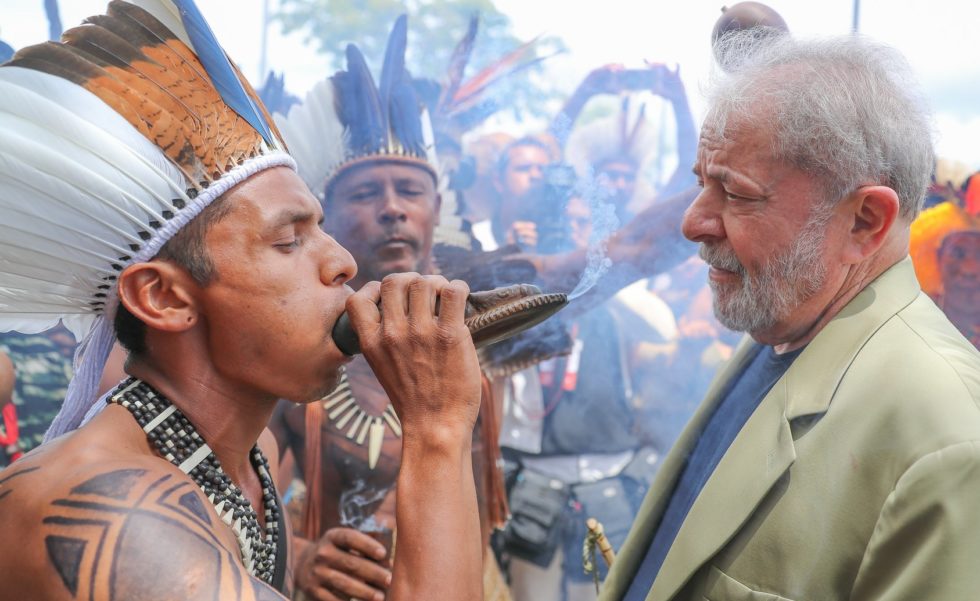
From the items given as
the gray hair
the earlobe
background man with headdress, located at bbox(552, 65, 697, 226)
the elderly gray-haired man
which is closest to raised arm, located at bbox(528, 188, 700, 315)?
background man with headdress, located at bbox(552, 65, 697, 226)

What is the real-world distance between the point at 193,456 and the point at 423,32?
132 inches

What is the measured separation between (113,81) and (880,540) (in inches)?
73.5

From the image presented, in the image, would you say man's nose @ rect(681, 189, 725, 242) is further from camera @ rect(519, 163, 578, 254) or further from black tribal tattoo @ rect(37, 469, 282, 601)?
camera @ rect(519, 163, 578, 254)

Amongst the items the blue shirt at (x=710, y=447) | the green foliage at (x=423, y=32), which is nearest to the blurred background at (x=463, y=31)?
the green foliage at (x=423, y=32)

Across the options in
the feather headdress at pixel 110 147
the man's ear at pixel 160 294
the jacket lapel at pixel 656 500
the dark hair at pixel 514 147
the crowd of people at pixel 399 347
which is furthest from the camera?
the dark hair at pixel 514 147

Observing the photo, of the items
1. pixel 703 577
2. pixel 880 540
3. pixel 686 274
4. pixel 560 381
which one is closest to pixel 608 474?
pixel 560 381

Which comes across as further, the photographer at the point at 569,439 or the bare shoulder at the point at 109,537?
the photographer at the point at 569,439

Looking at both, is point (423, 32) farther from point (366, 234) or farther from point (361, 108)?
point (366, 234)

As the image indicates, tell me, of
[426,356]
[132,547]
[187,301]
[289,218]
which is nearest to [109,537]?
[132,547]

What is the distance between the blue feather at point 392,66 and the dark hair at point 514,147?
2.45ft

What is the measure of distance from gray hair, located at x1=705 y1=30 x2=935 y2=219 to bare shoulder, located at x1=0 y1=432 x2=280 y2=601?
1.65 m

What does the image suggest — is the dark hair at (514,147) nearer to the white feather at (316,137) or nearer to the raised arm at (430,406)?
the white feather at (316,137)

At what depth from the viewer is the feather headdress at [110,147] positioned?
169cm

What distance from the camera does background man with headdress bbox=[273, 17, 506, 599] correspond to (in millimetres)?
3812
